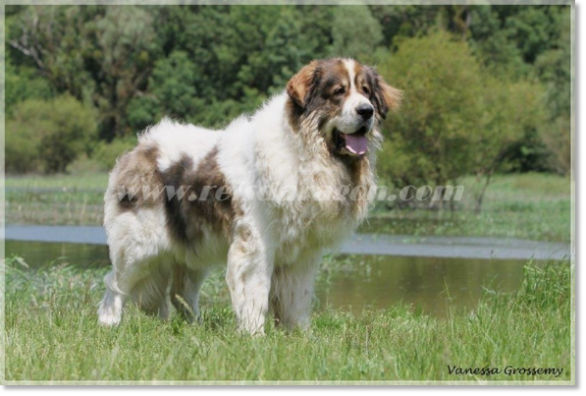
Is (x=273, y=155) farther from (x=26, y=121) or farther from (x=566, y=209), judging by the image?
(x=26, y=121)

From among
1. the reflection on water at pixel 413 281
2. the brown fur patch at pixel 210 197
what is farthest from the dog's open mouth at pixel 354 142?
the reflection on water at pixel 413 281

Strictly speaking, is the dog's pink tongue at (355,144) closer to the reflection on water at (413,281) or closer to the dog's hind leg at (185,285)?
the dog's hind leg at (185,285)

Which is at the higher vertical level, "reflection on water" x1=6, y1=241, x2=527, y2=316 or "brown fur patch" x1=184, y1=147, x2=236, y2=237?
"brown fur patch" x1=184, y1=147, x2=236, y2=237

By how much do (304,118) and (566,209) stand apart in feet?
62.1

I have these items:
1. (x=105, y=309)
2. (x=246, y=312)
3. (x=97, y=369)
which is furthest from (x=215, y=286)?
(x=97, y=369)

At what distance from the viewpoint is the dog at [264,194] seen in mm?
6387

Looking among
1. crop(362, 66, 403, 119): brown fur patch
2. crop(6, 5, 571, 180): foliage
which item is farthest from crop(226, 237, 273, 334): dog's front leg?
crop(6, 5, 571, 180): foliage

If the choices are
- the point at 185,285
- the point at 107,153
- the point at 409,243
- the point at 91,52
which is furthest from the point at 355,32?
the point at 185,285

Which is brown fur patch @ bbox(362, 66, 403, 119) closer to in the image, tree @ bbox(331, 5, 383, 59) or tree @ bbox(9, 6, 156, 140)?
tree @ bbox(331, 5, 383, 59)

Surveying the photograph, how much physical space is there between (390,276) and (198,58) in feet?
106

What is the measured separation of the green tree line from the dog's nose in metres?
28.7

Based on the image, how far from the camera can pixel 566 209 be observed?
23.8m

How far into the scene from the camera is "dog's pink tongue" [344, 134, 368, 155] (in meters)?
6.37

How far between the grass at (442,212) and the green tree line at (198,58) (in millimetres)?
3663
